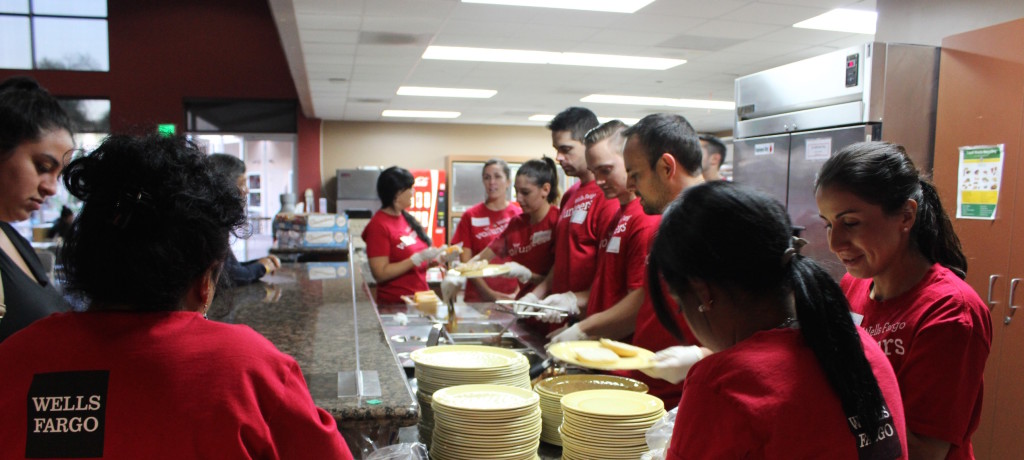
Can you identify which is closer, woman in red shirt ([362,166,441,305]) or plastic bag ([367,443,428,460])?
plastic bag ([367,443,428,460])

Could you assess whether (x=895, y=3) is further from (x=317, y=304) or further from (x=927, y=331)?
(x=317, y=304)

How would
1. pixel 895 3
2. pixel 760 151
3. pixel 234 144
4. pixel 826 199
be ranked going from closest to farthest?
pixel 826 199 → pixel 760 151 → pixel 895 3 → pixel 234 144

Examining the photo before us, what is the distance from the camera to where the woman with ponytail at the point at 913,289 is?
4.08 feet

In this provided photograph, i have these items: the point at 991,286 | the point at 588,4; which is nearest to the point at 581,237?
the point at 991,286

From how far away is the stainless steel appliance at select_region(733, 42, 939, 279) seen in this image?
3406mm

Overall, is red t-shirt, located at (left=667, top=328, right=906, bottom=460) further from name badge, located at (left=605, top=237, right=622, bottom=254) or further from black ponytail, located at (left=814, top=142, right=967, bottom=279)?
name badge, located at (left=605, top=237, right=622, bottom=254)

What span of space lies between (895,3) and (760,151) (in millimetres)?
1534

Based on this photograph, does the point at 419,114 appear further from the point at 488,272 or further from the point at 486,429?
the point at 486,429

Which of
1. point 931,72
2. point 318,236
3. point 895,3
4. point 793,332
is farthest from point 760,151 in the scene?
point 793,332

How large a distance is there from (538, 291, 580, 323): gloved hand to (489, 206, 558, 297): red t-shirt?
90 cm

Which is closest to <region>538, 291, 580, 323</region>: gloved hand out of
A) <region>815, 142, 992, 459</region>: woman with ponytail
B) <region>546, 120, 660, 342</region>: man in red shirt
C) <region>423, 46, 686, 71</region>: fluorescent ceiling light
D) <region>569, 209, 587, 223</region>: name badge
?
<region>546, 120, 660, 342</region>: man in red shirt

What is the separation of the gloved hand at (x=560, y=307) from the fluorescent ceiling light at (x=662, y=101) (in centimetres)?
653

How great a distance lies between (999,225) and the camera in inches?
118

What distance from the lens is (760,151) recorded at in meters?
4.18
